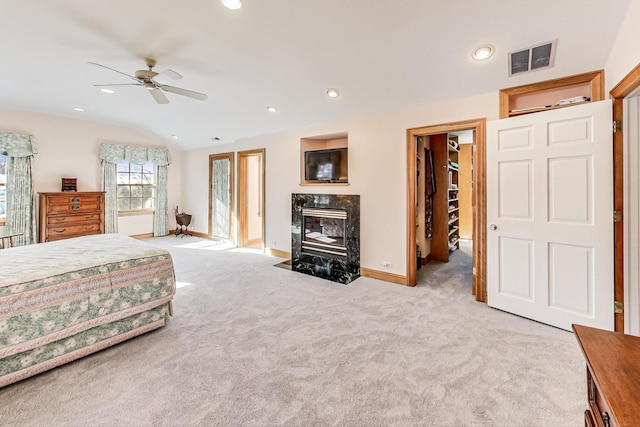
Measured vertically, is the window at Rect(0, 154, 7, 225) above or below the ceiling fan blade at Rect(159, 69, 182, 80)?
below

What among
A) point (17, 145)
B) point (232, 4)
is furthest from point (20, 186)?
point (232, 4)

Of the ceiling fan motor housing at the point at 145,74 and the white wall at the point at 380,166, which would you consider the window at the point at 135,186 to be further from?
the ceiling fan motor housing at the point at 145,74

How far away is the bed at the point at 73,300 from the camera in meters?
1.86

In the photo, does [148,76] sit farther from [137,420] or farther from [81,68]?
[137,420]

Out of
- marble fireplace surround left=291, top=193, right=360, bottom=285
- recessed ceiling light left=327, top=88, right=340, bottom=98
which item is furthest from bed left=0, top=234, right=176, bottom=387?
recessed ceiling light left=327, top=88, right=340, bottom=98

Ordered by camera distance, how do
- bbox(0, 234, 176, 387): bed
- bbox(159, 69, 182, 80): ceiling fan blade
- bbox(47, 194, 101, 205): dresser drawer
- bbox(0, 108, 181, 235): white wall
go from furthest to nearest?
1. bbox(0, 108, 181, 235): white wall
2. bbox(47, 194, 101, 205): dresser drawer
3. bbox(159, 69, 182, 80): ceiling fan blade
4. bbox(0, 234, 176, 387): bed

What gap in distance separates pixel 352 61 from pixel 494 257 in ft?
8.42

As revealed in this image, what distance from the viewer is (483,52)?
8.63 ft

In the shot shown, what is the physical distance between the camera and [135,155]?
6746 mm

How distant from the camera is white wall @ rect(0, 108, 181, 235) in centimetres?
538

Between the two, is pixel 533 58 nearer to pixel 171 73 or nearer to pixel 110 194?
pixel 171 73

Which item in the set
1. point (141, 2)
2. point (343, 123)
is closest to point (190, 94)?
point (141, 2)

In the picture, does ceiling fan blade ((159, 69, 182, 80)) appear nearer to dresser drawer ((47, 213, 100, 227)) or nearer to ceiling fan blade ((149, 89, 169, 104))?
ceiling fan blade ((149, 89, 169, 104))

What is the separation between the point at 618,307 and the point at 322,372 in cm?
249
